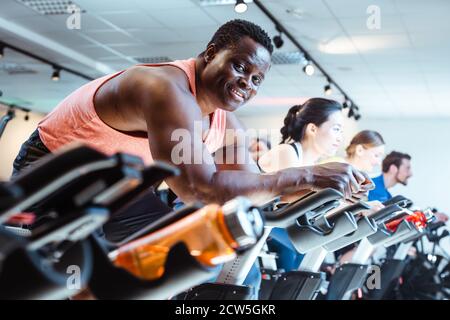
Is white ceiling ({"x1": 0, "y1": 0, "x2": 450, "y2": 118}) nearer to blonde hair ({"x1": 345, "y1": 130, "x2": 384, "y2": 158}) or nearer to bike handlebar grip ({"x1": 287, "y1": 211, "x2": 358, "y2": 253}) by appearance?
blonde hair ({"x1": 345, "y1": 130, "x2": 384, "y2": 158})

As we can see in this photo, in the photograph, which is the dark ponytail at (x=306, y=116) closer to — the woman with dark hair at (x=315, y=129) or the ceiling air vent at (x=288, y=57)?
the woman with dark hair at (x=315, y=129)

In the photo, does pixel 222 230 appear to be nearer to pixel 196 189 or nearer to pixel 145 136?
pixel 196 189

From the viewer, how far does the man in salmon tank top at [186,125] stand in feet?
4.34

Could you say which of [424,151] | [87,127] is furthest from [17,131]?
[87,127]

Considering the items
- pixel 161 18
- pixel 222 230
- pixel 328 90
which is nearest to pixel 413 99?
pixel 328 90

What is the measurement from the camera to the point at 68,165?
0.75 m

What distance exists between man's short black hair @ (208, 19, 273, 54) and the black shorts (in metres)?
0.48

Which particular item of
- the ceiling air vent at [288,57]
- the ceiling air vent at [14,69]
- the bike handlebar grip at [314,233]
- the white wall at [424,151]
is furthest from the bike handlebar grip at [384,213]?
the white wall at [424,151]

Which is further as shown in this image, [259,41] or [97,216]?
[259,41]

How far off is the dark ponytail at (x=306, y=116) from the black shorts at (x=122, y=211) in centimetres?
142

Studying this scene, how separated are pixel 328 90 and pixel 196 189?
7135mm

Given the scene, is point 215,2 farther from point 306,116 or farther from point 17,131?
point 17,131

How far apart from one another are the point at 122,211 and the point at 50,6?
15.6 ft

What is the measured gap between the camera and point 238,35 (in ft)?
5.62
